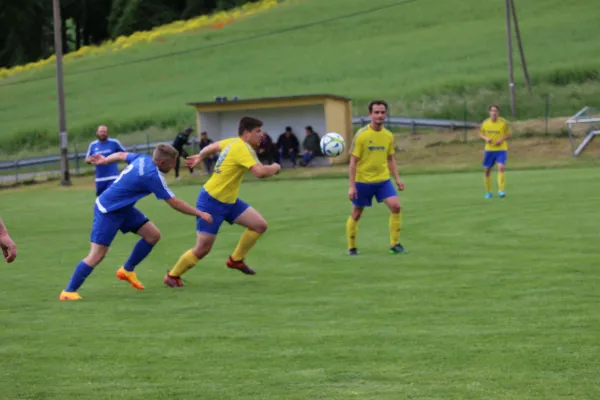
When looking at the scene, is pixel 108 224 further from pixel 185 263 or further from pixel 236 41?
pixel 236 41

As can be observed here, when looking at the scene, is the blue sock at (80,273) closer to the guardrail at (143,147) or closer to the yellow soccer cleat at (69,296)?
the yellow soccer cleat at (69,296)

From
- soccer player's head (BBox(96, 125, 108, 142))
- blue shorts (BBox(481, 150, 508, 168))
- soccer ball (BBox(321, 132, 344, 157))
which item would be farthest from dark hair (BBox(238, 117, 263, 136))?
blue shorts (BBox(481, 150, 508, 168))

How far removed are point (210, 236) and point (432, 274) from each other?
8.54 ft

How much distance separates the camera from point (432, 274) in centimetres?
1277

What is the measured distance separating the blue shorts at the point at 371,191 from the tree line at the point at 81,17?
8204 centimetres

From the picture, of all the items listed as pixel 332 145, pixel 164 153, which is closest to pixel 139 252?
pixel 164 153

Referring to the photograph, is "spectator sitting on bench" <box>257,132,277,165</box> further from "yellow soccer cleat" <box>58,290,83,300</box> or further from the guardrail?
"yellow soccer cleat" <box>58,290,83,300</box>

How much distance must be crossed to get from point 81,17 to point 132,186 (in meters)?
92.7

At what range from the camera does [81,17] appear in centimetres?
10125

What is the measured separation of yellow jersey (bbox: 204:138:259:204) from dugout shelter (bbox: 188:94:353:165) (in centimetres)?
3089

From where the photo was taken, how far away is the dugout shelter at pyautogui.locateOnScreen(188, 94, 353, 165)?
44.3 meters

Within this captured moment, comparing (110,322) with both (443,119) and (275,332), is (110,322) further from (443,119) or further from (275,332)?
(443,119)

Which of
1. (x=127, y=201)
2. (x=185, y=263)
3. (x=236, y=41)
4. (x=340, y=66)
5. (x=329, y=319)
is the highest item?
(x=236, y=41)

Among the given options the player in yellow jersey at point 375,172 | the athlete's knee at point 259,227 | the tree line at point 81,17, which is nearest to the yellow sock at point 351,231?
the player in yellow jersey at point 375,172
